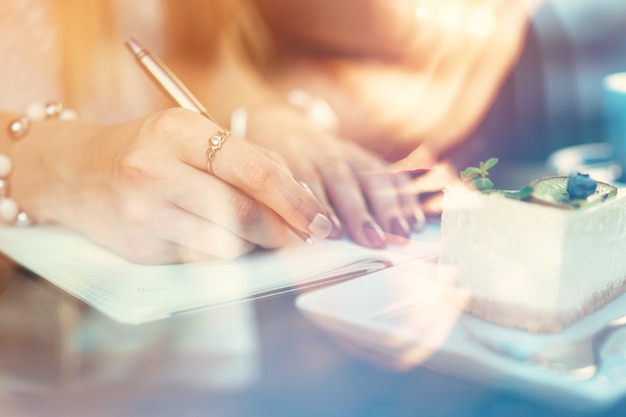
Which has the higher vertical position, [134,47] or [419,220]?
[134,47]

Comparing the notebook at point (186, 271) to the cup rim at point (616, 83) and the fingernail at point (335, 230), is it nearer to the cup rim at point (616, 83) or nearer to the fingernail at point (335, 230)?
the fingernail at point (335, 230)

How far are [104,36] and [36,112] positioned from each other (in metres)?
0.14

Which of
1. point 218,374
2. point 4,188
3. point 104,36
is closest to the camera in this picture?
point 218,374

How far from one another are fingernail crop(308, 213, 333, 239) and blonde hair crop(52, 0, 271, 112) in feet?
1.01

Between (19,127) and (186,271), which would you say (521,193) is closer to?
(186,271)

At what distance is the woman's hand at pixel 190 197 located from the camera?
0.35m

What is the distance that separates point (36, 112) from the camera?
1.59ft

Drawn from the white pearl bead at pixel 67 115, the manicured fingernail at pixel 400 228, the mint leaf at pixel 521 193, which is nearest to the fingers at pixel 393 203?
the manicured fingernail at pixel 400 228

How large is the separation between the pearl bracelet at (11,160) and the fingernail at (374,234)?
215 millimetres

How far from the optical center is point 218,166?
355mm

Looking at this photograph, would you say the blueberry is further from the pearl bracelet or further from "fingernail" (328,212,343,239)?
the pearl bracelet

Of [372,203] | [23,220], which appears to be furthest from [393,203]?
[23,220]

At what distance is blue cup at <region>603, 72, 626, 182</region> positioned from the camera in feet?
1.65

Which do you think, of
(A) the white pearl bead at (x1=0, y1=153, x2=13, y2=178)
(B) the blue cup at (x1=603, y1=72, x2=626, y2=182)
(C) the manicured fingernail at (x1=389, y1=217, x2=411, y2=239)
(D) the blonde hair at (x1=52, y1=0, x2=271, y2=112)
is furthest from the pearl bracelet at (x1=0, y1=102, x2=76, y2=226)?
(B) the blue cup at (x1=603, y1=72, x2=626, y2=182)
